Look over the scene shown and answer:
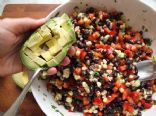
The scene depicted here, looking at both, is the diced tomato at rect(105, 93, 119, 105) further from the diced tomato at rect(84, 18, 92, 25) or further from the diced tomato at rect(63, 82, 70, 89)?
the diced tomato at rect(84, 18, 92, 25)

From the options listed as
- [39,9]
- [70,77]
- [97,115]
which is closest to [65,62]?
[70,77]

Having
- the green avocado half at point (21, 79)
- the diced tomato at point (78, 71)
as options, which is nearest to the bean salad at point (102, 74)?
the diced tomato at point (78, 71)

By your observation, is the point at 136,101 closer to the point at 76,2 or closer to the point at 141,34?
the point at 141,34

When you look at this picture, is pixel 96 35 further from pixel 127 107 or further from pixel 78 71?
pixel 127 107

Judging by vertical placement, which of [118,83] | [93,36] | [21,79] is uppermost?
[93,36]

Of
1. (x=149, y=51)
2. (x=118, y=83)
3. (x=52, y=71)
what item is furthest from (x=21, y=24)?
(x=149, y=51)

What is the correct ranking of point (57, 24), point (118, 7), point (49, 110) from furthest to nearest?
point (118, 7)
point (49, 110)
point (57, 24)

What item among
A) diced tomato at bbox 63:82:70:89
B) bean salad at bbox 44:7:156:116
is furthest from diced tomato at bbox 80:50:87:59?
diced tomato at bbox 63:82:70:89
